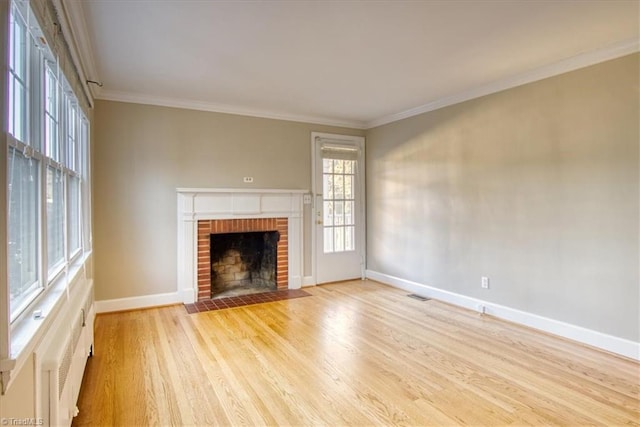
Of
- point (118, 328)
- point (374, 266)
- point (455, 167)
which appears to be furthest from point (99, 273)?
point (455, 167)

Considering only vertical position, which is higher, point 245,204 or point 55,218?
point 245,204

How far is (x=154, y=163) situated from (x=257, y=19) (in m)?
2.44

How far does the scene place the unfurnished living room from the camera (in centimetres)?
206

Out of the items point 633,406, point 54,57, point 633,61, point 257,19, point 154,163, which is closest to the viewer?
point 54,57

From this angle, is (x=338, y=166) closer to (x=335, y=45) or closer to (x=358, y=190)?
(x=358, y=190)

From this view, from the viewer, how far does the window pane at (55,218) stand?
2.04 m

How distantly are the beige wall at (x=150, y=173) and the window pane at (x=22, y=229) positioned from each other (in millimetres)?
2436

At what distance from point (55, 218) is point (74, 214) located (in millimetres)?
757

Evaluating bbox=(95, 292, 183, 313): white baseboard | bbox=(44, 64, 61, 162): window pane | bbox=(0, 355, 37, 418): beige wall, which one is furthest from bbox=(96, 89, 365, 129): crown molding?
bbox=(0, 355, 37, 418): beige wall

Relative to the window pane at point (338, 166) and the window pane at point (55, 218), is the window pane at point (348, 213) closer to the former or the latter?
the window pane at point (338, 166)

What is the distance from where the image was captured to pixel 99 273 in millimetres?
3949

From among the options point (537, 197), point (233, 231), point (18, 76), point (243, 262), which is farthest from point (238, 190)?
point (537, 197)

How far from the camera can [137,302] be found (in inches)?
163

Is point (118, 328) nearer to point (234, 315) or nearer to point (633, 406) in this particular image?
point (234, 315)
